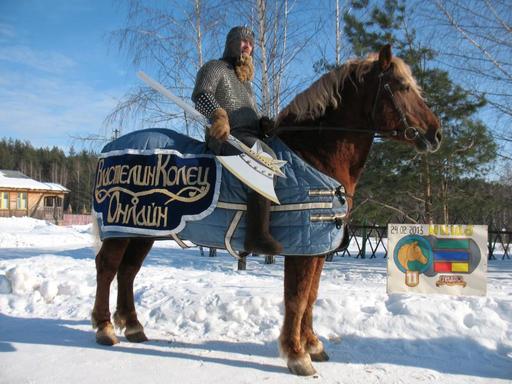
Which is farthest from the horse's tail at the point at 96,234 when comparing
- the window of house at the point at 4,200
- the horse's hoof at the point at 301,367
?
the window of house at the point at 4,200

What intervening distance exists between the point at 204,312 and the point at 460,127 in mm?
7433

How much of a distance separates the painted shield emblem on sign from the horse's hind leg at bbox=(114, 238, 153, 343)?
12.4 ft

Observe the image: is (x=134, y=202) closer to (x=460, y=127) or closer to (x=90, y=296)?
(x=90, y=296)

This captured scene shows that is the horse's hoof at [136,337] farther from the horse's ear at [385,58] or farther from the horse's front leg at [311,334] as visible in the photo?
the horse's ear at [385,58]

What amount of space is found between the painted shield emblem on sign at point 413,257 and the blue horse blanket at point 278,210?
3.31 m

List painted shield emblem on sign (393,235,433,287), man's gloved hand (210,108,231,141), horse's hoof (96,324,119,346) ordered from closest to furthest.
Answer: man's gloved hand (210,108,231,141) < horse's hoof (96,324,119,346) < painted shield emblem on sign (393,235,433,287)

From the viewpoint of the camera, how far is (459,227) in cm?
598

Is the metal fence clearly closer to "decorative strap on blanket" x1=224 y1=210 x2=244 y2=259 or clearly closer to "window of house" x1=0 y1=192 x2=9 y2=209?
"decorative strap on blanket" x1=224 y1=210 x2=244 y2=259

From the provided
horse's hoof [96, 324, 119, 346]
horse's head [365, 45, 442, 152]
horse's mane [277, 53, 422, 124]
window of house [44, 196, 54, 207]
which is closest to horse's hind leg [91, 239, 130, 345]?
horse's hoof [96, 324, 119, 346]

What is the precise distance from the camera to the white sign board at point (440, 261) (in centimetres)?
559

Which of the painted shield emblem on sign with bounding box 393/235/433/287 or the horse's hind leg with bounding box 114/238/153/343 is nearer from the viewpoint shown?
the horse's hind leg with bounding box 114/238/153/343

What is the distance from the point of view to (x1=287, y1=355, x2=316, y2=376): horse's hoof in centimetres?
291

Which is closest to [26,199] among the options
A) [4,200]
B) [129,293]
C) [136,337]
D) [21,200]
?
[21,200]

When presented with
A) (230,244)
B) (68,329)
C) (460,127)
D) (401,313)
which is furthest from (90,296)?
(460,127)
